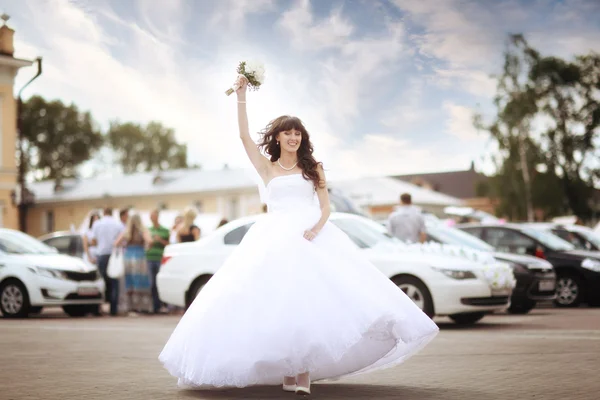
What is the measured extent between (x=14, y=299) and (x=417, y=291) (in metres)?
7.59

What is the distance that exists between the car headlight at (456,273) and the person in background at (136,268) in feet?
22.7

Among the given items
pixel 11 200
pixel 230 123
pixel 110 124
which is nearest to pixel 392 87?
pixel 230 123

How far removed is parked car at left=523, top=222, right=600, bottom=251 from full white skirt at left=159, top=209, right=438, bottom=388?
16.4 m

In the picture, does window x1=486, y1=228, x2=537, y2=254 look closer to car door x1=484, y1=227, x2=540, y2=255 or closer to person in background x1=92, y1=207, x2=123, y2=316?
car door x1=484, y1=227, x2=540, y2=255

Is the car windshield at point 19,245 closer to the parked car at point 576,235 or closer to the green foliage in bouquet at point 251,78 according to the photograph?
the parked car at point 576,235

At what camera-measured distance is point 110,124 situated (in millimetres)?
87000

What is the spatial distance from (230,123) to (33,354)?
11.8ft

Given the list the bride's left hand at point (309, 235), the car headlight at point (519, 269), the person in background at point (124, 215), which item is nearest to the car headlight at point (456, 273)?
the car headlight at point (519, 269)

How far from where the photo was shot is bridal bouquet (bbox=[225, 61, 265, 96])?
7750 mm

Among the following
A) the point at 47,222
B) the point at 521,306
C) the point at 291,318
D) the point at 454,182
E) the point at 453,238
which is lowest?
the point at 521,306

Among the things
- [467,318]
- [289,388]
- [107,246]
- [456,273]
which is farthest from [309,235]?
[107,246]

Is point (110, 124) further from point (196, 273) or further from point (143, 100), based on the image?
point (143, 100)

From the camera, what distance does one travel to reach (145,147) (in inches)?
3578

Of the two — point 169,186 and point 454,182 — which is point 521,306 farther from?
point 454,182
